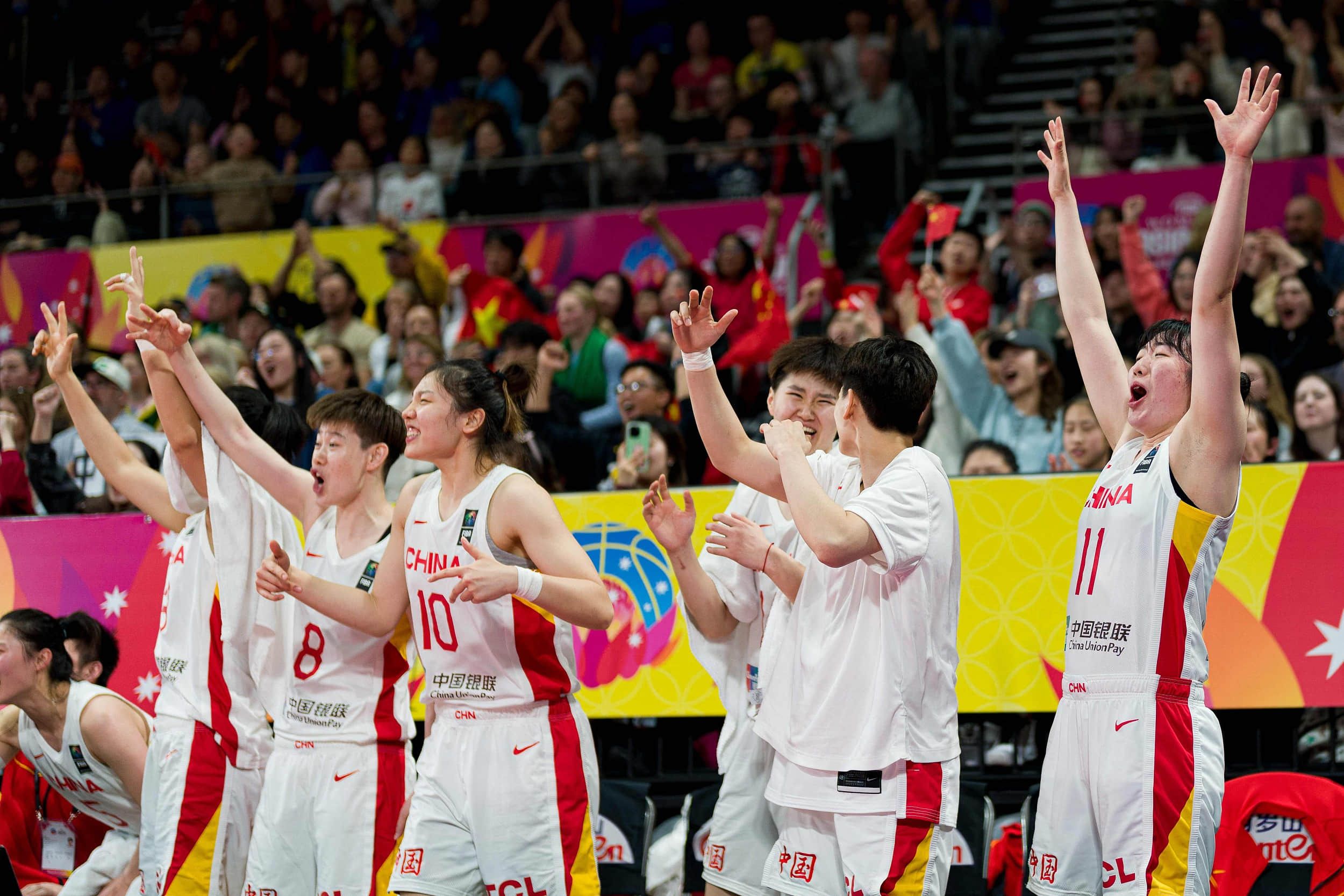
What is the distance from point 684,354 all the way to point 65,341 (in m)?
2.80

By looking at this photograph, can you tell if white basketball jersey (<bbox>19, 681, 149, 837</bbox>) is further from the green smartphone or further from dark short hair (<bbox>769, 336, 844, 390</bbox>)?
dark short hair (<bbox>769, 336, 844, 390</bbox>)

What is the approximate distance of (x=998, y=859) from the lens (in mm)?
6238

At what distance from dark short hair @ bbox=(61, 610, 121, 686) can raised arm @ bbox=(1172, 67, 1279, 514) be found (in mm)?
4867

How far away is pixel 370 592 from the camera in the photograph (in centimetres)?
549

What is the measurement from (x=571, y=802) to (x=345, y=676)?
111cm

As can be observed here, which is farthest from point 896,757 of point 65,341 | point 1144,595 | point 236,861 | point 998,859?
point 65,341

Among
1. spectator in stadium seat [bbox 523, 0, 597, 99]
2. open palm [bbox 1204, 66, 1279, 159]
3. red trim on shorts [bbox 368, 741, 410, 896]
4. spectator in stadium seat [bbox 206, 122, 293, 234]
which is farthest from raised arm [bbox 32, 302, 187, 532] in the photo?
spectator in stadium seat [bbox 523, 0, 597, 99]

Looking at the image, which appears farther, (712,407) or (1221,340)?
(712,407)

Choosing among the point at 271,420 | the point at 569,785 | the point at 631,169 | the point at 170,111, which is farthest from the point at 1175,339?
the point at 170,111

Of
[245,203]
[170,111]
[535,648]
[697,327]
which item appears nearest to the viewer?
[697,327]

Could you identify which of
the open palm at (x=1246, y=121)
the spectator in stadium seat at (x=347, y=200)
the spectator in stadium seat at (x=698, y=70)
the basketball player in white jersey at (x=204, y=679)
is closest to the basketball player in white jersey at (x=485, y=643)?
the basketball player in white jersey at (x=204, y=679)

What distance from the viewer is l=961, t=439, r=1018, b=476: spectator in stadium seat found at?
7.34m

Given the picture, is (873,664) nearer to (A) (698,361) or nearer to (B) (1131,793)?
(B) (1131,793)

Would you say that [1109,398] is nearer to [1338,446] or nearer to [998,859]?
[998,859]
